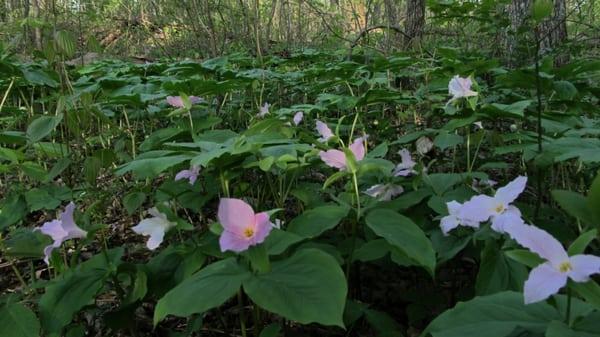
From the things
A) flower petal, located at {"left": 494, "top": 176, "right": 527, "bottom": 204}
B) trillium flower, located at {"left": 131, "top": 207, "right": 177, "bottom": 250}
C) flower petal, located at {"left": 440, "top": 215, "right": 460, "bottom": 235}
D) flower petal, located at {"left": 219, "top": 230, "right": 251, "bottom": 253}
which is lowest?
trillium flower, located at {"left": 131, "top": 207, "right": 177, "bottom": 250}

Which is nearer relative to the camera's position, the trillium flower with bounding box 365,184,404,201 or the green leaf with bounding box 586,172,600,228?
the green leaf with bounding box 586,172,600,228

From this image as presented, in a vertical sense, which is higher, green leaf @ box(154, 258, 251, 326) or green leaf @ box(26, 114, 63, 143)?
green leaf @ box(26, 114, 63, 143)

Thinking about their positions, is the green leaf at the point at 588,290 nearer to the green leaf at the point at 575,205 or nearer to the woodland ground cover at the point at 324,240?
the woodland ground cover at the point at 324,240

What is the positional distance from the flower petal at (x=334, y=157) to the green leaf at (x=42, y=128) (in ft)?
3.51

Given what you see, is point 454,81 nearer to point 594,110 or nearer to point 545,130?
point 545,130

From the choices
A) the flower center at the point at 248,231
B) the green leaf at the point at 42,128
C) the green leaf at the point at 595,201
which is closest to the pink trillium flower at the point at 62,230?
the flower center at the point at 248,231

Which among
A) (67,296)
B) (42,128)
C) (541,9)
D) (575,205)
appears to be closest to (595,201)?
(575,205)

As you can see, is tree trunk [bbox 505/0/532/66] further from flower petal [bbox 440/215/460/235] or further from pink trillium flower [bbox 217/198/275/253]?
pink trillium flower [bbox 217/198/275/253]

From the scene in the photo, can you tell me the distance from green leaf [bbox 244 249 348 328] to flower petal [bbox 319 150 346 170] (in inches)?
12.2

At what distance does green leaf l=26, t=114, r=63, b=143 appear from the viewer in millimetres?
1685

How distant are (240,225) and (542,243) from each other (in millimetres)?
459

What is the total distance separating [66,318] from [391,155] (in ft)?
5.54

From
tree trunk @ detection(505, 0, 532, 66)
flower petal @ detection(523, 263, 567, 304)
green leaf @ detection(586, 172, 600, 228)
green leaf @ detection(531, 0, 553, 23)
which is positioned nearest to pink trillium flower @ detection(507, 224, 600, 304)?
flower petal @ detection(523, 263, 567, 304)

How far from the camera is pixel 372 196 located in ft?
4.23
